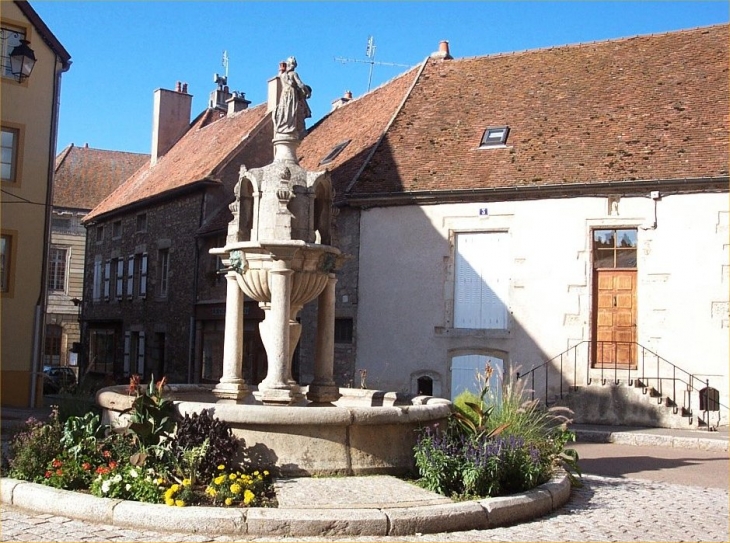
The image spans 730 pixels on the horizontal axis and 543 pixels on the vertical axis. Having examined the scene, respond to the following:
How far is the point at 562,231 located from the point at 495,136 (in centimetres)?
322

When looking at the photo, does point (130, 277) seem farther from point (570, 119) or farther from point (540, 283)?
point (570, 119)

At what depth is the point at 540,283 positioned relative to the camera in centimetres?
1844

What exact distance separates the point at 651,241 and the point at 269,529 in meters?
13.2

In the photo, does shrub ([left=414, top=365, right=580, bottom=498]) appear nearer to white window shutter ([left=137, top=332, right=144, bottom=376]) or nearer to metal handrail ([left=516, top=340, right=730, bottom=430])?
metal handrail ([left=516, top=340, right=730, bottom=430])

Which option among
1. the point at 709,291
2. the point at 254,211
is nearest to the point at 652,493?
the point at 254,211

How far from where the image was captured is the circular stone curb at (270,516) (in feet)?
21.0

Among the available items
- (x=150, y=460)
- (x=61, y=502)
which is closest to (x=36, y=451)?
(x=61, y=502)

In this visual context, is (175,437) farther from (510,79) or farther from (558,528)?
(510,79)

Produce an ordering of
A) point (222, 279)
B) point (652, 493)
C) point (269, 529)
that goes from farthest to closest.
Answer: point (222, 279)
point (652, 493)
point (269, 529)

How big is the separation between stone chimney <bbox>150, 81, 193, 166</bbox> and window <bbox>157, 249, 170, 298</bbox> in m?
6.77

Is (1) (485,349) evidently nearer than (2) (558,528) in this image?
No

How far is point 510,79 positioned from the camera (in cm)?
2198

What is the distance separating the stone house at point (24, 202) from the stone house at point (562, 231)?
22.5 ft

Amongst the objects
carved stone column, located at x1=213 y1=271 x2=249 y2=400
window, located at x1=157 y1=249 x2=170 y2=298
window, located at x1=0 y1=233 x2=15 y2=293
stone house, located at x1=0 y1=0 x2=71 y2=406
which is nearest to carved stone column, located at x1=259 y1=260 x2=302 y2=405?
carved stone column, located at x1=213 y1=271 x2=249 y2=400
